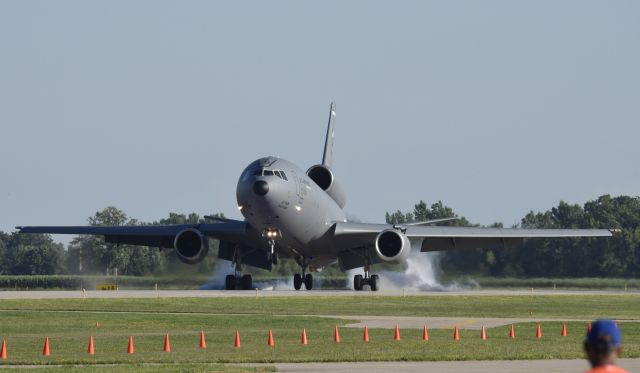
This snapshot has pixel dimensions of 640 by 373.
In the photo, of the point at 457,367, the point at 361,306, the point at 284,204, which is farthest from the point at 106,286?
the point at 457,367

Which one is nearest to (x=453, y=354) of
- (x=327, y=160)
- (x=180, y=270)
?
(x=180, y=270)

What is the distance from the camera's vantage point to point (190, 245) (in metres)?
61.8

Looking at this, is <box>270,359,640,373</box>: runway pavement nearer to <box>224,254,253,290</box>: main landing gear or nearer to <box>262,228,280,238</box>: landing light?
<box>262,228,280,238</box>: landing light

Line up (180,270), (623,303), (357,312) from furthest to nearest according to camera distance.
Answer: (180,270)
(623,303)
(357,312)

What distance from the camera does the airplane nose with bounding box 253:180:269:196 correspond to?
177 ft

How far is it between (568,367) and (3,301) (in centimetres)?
3039

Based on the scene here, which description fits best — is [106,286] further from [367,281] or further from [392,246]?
[392,246]

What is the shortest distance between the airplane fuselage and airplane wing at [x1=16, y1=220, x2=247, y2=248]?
2517mm

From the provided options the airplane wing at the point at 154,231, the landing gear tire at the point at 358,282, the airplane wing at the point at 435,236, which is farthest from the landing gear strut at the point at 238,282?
the landing gear tire at the point at 358,282

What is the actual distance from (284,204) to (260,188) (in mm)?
2015

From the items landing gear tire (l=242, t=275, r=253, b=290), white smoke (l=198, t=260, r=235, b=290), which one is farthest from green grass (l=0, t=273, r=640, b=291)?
landing gear tire (l=242, t=275, r=253, b=290)

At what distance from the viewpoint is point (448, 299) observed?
177ft

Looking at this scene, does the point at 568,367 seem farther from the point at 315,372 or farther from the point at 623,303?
the point at 623,303

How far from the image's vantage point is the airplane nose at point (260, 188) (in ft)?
177
